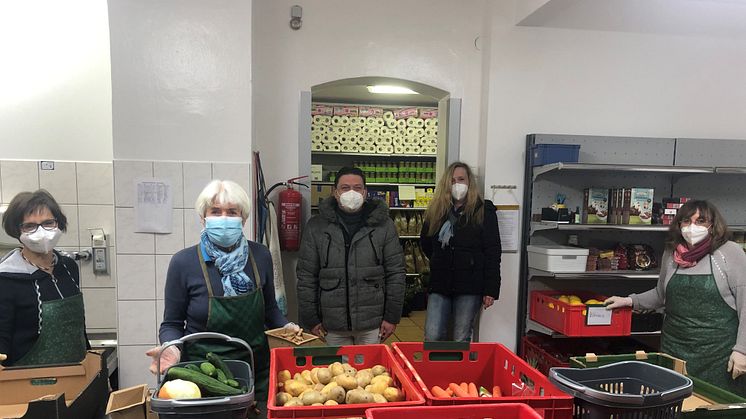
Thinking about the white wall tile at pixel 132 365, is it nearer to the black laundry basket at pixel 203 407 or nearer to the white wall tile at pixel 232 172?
the white wall tile at pixel 232 172

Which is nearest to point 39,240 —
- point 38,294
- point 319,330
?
point 38,294

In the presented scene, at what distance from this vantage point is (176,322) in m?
1.82

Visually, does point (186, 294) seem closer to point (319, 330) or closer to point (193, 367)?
point (193, 367)

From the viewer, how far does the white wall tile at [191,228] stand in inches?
114

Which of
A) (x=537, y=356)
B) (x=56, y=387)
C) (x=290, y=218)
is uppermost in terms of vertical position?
(x=290, y=218)

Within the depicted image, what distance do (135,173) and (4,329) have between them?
1226 millimetres

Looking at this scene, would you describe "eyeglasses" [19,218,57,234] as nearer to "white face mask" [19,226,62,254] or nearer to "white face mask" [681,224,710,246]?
"white face mask" [19,226,62,254]

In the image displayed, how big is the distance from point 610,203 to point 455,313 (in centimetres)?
155

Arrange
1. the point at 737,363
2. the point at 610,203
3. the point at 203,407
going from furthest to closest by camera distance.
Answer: the point at 610,203
the point at 737,363
the point at 203,407

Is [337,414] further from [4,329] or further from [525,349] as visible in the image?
[525,349]

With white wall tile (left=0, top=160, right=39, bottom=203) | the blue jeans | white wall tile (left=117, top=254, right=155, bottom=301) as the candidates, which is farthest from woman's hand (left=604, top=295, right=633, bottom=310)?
white wall tile (left=0, top=160, right=39, bottom=203)

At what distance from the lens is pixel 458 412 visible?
1205 millimetres

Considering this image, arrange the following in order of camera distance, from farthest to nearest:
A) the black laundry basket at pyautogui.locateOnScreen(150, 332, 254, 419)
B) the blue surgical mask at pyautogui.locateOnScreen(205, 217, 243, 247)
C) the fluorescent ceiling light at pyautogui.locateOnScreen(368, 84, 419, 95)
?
the fluorescent ceiling light at pyautogui.locateOnScreen(368, 84, 419, 95) → the blue surgical mask at pyautogui.locateOnScreen(205, 217, 243, 247) → the black laundry basket at pyautogui.locateOnScreen(150, 332, 254, 419)

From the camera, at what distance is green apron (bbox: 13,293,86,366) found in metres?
1.98
